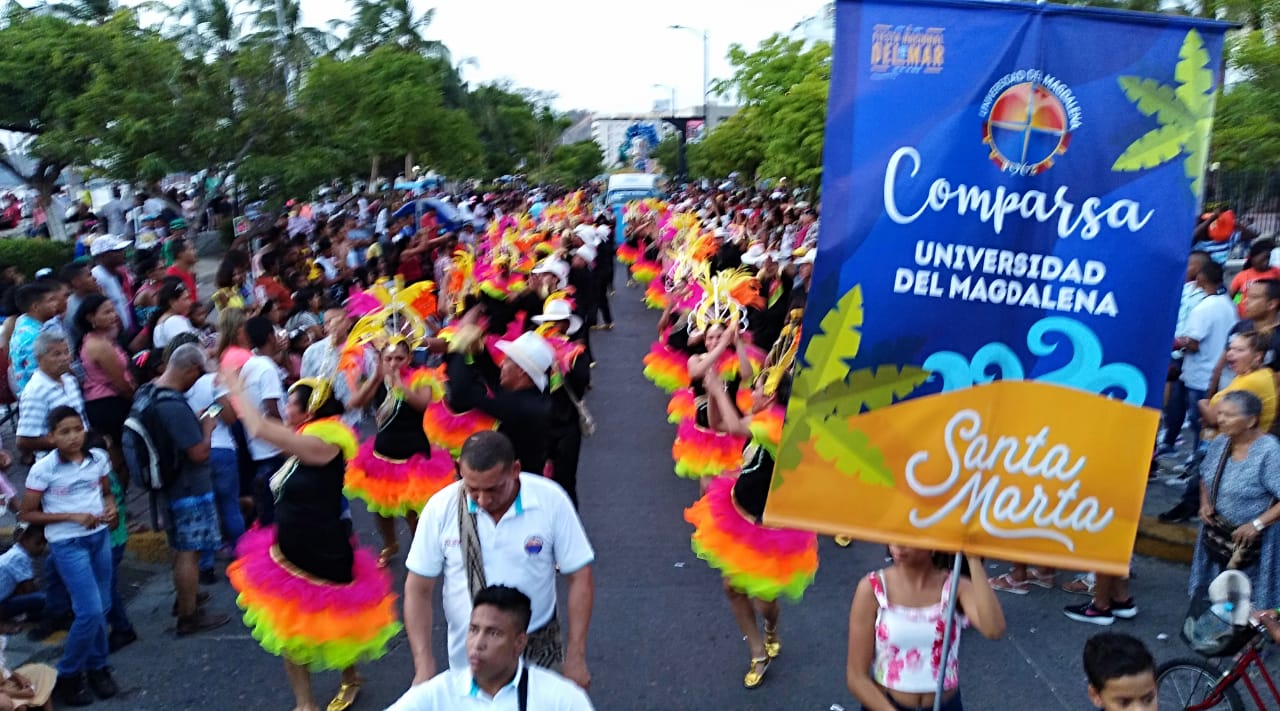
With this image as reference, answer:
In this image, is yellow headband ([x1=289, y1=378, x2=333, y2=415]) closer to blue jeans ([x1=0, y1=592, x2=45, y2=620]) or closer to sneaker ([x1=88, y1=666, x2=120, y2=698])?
sneaker ([x1=88, y1=666, x2=120, y2=698])

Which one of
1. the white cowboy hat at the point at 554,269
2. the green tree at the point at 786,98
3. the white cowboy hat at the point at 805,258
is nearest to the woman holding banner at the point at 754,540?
the white cowboy hat at the point at 805,258

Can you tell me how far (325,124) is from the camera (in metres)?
17.1

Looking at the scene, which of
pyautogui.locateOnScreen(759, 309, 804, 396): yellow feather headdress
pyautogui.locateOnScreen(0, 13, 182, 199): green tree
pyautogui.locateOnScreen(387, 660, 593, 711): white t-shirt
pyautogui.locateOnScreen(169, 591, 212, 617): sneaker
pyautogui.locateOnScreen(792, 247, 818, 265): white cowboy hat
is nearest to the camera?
pyautogui.locateOnScreen(387, 660, 593, 711): white t-shirt

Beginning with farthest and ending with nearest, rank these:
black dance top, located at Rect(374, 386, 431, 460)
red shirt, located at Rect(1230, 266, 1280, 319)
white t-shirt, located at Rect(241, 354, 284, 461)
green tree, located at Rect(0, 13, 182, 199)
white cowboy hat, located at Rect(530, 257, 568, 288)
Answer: green tree, located at Rect(0, 13, 182, 199) → white cowboy hat, located at Rect(530, 257, 568, 288) → red shirt, located at Rect(1230, 266, 1280, 319) → black dance top, located at Rect(374, 386, 431, 460) → white t-shirt, located at Rect(241, 354, 284, 461)

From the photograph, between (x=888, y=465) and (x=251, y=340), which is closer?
(x=888, y=465)

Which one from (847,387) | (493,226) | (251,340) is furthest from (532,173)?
(847,387)

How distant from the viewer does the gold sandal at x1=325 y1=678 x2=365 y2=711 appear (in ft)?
18.3

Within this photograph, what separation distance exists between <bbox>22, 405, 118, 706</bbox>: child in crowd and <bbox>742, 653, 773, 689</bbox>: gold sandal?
337 centimetres

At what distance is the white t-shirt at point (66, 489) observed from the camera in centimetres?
550

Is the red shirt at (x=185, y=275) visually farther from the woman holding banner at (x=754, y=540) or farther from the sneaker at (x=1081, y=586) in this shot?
the sneaker at (x=1081, y=586)

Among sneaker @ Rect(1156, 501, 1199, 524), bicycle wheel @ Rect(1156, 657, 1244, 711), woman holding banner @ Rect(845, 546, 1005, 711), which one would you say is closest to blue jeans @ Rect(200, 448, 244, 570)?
woman holding banner @ Rect(845, 546, 1005, 711)

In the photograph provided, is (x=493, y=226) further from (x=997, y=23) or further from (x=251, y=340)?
(x=997, y=23)

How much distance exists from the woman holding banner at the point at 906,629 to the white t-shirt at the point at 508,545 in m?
1.03

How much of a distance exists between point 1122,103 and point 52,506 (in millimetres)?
5211
